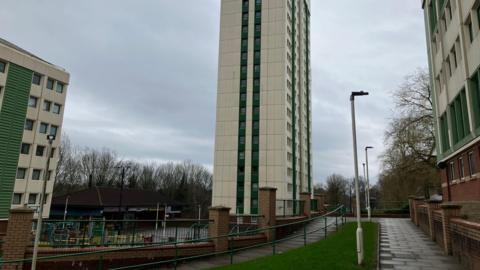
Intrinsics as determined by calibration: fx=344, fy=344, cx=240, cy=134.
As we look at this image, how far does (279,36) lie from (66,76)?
1222 inches

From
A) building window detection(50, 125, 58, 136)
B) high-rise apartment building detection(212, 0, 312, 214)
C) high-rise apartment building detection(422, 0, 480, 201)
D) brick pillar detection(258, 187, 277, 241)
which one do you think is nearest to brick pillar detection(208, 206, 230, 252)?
brick pillar detection(258, 187, 277, 241)

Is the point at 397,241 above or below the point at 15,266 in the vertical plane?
above

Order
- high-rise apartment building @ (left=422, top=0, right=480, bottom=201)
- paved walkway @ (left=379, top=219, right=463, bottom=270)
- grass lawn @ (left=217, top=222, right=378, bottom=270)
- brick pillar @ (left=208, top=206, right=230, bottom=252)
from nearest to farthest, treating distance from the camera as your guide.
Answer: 1. grass lawn @ (left=217, top=222, right=378, bottom=270)
2. paved walkway @ (left=379, top=219, right=463, bottom=270)
3. brick pillar @ (left=208, top=206, right=230, bottom=252)
4. high-rise apartment building @ (left=422, top=0, right=480, bottom=201)

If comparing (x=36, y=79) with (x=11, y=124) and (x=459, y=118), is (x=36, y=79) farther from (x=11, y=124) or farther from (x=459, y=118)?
(x=459, y=118)

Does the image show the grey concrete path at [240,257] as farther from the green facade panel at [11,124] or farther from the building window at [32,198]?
the building window at [32,198]

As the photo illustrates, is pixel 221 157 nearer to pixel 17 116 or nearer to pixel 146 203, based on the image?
pixel 146 203

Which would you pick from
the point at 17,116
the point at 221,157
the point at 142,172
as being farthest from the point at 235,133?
the point at 142,172

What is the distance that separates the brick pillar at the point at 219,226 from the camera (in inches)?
661

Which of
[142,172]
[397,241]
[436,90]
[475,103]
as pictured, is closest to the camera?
[397,241]

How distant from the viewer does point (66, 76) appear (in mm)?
48250

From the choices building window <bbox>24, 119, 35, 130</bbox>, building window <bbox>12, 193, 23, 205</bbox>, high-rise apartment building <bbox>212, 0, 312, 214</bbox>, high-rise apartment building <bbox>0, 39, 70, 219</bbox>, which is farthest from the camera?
high-rise apartment building <bbox>212, 0, 312, 214</bbox>

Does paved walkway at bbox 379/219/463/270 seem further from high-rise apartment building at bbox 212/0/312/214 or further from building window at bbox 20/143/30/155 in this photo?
building window at bbox 20/143/30/155

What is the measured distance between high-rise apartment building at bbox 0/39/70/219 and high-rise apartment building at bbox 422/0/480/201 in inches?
1681

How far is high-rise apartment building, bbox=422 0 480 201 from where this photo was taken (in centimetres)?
1842
